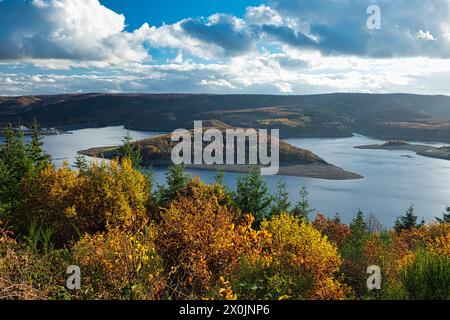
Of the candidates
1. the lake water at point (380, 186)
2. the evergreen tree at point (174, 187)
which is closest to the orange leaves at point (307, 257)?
the evergreen tree at point (174, 187)

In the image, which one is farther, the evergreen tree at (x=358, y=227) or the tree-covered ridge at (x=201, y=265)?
the evergreen tree at (x=358, y=227)

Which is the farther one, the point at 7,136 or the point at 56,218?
the point at 7,136

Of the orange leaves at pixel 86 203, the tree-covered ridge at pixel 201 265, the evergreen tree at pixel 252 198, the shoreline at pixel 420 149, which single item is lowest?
the shoreline at pixel 420 149

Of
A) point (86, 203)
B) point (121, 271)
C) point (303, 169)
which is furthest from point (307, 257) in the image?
point (303, 169)

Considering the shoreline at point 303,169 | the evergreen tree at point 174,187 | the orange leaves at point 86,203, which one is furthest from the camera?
the shoreline at point 303,169

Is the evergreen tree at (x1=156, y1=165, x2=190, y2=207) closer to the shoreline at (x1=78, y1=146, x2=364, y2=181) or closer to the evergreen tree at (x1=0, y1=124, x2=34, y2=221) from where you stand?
the evergreen tree at (x1=0, y1=124, x2=34, y2=221)

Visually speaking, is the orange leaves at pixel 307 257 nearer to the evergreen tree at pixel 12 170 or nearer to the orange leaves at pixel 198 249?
the orange leaves at pixel 198 249

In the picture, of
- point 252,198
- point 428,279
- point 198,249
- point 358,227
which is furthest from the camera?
point 252,198

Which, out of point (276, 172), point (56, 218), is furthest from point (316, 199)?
point (56, 218)

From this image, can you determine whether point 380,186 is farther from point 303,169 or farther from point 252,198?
point 252,198

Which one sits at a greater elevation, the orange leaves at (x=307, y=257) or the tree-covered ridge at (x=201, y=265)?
the tree-covered ridge at (x=201, y=265)
